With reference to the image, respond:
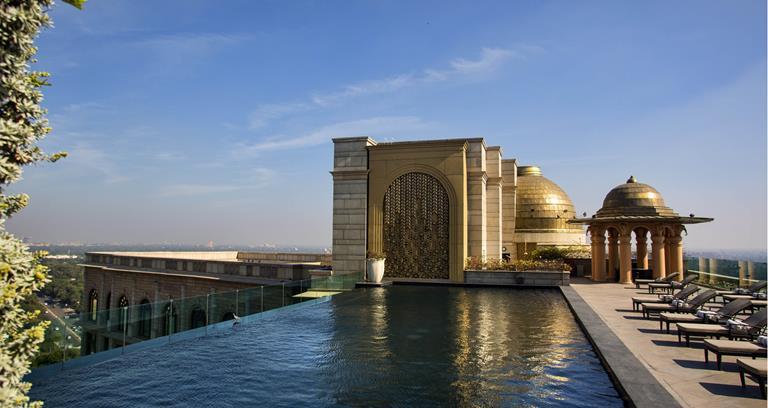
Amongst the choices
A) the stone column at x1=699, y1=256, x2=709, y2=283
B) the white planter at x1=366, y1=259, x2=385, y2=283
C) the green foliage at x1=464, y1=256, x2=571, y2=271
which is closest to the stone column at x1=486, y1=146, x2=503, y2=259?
the green foliage at x1=464, y1=256, x2=571, y2=271

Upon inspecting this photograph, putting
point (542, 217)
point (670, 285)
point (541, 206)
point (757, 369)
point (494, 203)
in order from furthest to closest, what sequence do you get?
point (541, 206) → point (542, 217) → point (494, 203) → point (670, 285) → point (757, 369)

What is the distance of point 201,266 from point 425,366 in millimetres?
21146

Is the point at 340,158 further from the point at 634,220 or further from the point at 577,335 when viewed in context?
the point at 577,335

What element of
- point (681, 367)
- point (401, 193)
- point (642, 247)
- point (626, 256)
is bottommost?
point (681, 367)

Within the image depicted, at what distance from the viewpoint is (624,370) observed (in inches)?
343

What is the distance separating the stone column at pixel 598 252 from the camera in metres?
27.2

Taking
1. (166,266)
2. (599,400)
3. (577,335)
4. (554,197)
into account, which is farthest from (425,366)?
(554,197)

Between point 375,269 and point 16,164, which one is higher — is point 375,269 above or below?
below

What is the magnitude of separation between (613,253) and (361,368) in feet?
73.4

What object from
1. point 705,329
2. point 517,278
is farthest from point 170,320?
point 517,278

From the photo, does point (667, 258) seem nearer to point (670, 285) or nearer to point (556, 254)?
point (670, 285)

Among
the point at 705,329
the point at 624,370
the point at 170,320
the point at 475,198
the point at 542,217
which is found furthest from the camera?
the point at 542,217

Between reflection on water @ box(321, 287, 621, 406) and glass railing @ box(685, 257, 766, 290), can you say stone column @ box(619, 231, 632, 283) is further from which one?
reflection on water @ box(321, 287, 621, 406)

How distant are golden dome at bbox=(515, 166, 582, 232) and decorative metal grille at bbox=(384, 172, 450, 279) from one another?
Result: 15.3 meters
